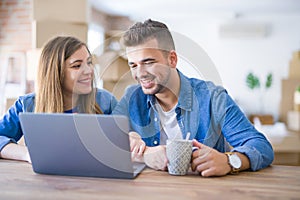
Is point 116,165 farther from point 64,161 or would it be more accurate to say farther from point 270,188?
point 270,188

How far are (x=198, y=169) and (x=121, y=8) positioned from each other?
15.2 ft

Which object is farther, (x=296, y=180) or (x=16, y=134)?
(x=16, y=134)

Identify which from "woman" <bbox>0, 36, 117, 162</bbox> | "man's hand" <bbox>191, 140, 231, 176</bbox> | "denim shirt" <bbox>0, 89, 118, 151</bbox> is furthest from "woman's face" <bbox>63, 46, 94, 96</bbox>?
"man's hand" <bbox>191, 140, 231, 176</bbox>

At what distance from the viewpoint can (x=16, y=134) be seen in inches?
54.6

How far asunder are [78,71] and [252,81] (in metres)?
4.38

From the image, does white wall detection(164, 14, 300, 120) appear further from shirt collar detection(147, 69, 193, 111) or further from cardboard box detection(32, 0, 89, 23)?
shirt collar detection(147, 69, 193, 111)

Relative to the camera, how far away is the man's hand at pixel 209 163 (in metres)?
0.97

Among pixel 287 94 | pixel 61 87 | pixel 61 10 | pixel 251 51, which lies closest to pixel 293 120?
pixel 287 94

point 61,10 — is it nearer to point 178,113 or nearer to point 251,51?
point 178,113

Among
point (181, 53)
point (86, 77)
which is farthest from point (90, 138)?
point (86, 77)

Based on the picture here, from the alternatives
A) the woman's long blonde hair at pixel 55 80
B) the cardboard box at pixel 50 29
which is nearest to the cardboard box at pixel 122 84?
the woman's long blonde hair at pixel 55 80

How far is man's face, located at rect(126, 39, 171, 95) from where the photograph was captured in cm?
113

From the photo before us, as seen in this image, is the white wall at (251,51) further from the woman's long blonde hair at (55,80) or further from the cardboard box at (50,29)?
the woman's long blonde hair at (55,80)

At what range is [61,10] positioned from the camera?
2531 mm
